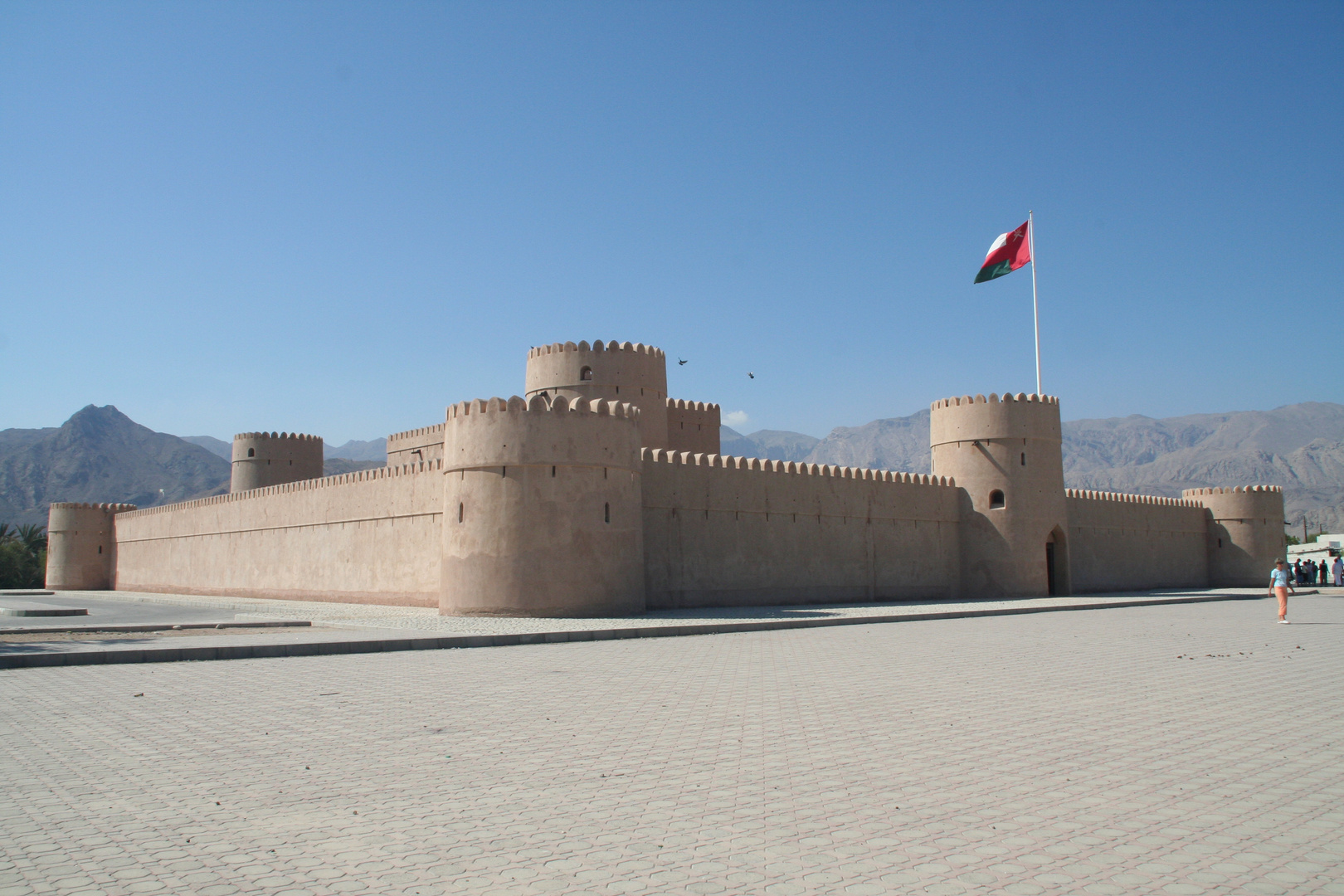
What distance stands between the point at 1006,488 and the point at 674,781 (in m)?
22.7

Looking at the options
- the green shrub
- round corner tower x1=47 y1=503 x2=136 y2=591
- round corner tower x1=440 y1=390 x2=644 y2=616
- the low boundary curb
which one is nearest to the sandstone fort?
round corner tower x1=440 y1=390 x2=644 y2=616

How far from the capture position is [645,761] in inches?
228

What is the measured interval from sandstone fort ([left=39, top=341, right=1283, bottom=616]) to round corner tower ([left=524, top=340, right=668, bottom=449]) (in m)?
0.05

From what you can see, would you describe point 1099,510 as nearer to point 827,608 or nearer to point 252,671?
point 827,608

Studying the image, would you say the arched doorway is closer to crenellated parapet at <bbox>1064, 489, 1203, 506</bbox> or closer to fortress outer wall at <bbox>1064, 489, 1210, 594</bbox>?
fortress outer wall at <bbox>1064, 489, 1210, 594</bbox>

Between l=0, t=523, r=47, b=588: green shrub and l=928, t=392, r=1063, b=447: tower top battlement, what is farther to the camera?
l=0, t=523, r=47, b=588: green shrub

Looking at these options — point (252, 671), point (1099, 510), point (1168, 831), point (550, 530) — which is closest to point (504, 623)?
point (550, 530)

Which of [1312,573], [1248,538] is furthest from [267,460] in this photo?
[1312,573]

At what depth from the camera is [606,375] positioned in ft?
87.4

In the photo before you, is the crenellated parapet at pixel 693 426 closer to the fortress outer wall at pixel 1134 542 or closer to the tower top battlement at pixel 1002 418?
the tower top battlement at pixel 1002 418

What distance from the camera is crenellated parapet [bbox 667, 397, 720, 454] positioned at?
28438mm

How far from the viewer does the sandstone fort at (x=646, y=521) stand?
17797mm

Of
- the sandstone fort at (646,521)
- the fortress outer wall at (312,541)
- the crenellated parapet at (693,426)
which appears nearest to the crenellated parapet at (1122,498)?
the sandstone fort at (646,521)

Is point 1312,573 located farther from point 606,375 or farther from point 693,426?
point 606,375
